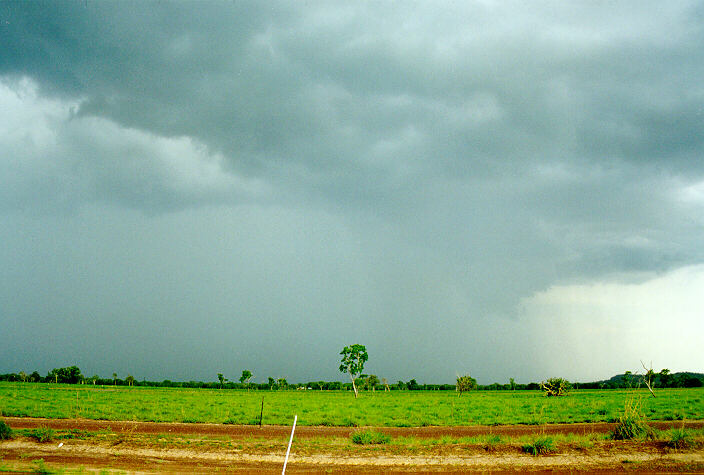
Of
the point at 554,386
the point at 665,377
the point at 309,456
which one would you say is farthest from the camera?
the point at 665,377

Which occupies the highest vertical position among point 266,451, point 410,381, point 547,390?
point 266,451

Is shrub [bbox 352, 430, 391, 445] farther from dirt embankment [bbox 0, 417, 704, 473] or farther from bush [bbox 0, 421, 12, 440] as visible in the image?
bush [bbox 0, 421, 12, 440]

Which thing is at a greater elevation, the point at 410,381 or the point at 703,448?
the point at 703,448

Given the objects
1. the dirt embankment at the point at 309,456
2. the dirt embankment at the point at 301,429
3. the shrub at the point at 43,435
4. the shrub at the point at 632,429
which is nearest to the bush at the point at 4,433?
the dirt embankment at the point at 309,456

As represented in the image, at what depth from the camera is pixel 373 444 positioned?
20719 mm

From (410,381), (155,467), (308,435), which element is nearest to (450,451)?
(308,435)

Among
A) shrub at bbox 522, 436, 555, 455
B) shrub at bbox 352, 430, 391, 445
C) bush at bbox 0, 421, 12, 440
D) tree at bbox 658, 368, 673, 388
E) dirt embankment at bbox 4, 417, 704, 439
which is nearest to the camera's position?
shrub at bbox 522, 436, 555, 455

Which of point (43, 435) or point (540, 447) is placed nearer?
point (540, 447)

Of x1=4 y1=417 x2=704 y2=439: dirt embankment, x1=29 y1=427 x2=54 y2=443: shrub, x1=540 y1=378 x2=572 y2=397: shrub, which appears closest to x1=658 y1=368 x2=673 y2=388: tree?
x1=540 y1=378 x2=572 y2=397: shrub

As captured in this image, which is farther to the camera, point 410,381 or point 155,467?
point 410,381

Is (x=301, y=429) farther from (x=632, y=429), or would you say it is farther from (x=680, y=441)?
(x=680, y=441)

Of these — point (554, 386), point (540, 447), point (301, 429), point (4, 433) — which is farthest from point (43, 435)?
point (554, 386)

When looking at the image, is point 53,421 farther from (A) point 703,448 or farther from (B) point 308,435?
(A) point 703,448

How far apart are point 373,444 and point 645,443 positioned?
11.7 meters
